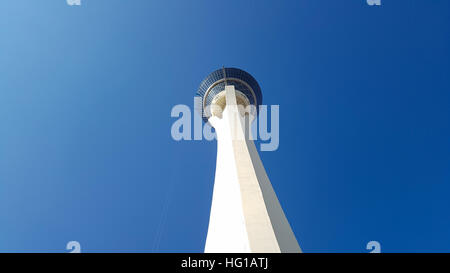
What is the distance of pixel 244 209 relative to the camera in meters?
13.9

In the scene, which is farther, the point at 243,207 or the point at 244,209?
the point at 243,207

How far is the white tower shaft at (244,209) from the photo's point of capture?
39.4ft

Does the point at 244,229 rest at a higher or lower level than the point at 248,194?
lower

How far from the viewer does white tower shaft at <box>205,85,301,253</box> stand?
39.4 feet

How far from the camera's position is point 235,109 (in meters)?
27.1

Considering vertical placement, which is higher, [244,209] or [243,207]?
[243,207]
